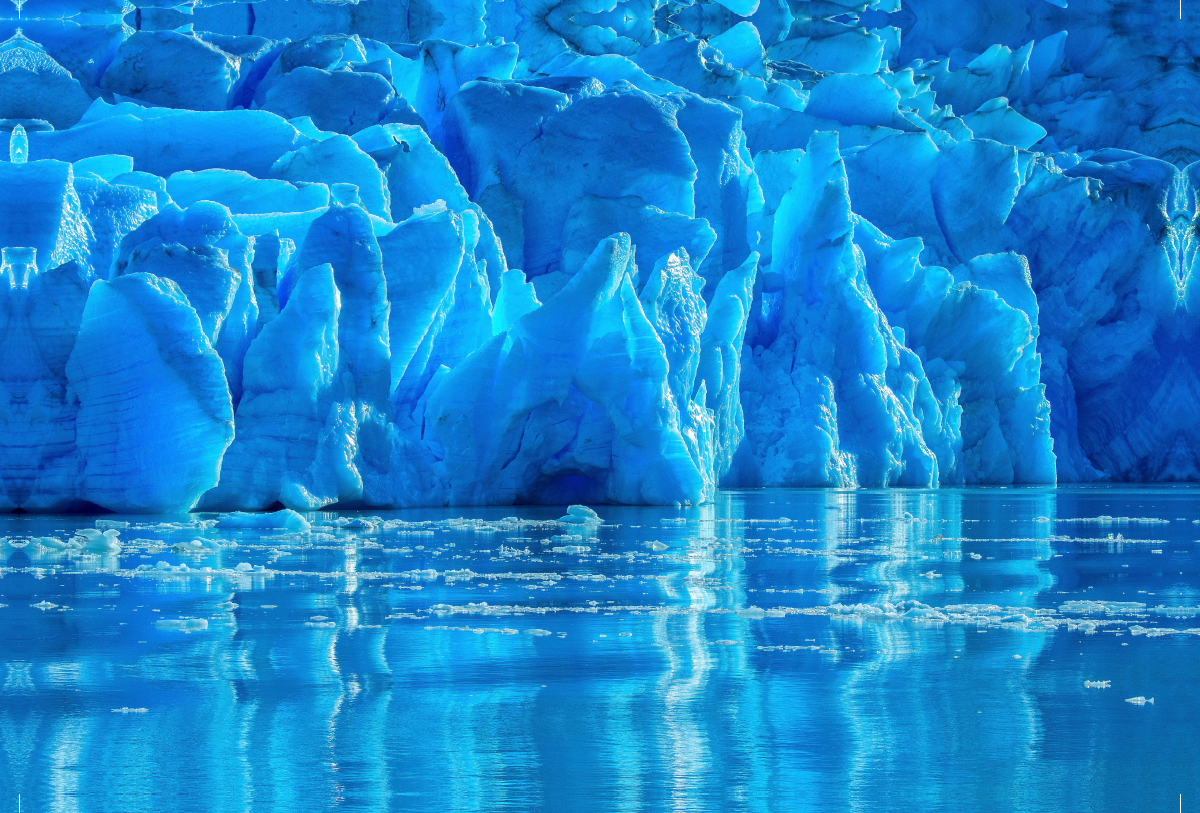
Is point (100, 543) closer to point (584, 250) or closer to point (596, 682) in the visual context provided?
point (596, 682)

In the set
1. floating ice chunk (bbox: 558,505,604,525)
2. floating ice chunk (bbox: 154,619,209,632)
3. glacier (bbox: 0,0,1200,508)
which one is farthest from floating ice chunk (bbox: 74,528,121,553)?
floating ice chunk (bbox: 558,505,604,525)

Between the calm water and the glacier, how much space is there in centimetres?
497

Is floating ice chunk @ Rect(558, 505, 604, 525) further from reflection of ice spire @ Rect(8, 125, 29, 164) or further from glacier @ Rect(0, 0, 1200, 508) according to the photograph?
reflection of ice spire @ Rect(8, 125, 29, 164)

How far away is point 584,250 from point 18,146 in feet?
26.1

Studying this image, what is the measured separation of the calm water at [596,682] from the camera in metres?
3.38

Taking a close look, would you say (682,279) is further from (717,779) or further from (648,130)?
(717,779)

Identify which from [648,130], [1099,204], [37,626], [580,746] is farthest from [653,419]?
[1099,204]

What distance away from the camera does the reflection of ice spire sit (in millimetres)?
17920

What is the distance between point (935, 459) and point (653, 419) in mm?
9277

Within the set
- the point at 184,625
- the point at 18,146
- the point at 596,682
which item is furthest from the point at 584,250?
the point at 596,682

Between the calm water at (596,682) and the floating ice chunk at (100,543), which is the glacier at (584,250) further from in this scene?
the calm water at (596,682)

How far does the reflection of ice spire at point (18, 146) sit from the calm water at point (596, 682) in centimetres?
971

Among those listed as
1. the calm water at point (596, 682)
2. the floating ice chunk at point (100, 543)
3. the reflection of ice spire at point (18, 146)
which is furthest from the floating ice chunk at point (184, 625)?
the reflection of ice spire at point (18, 146)

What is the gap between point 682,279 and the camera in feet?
61.4
